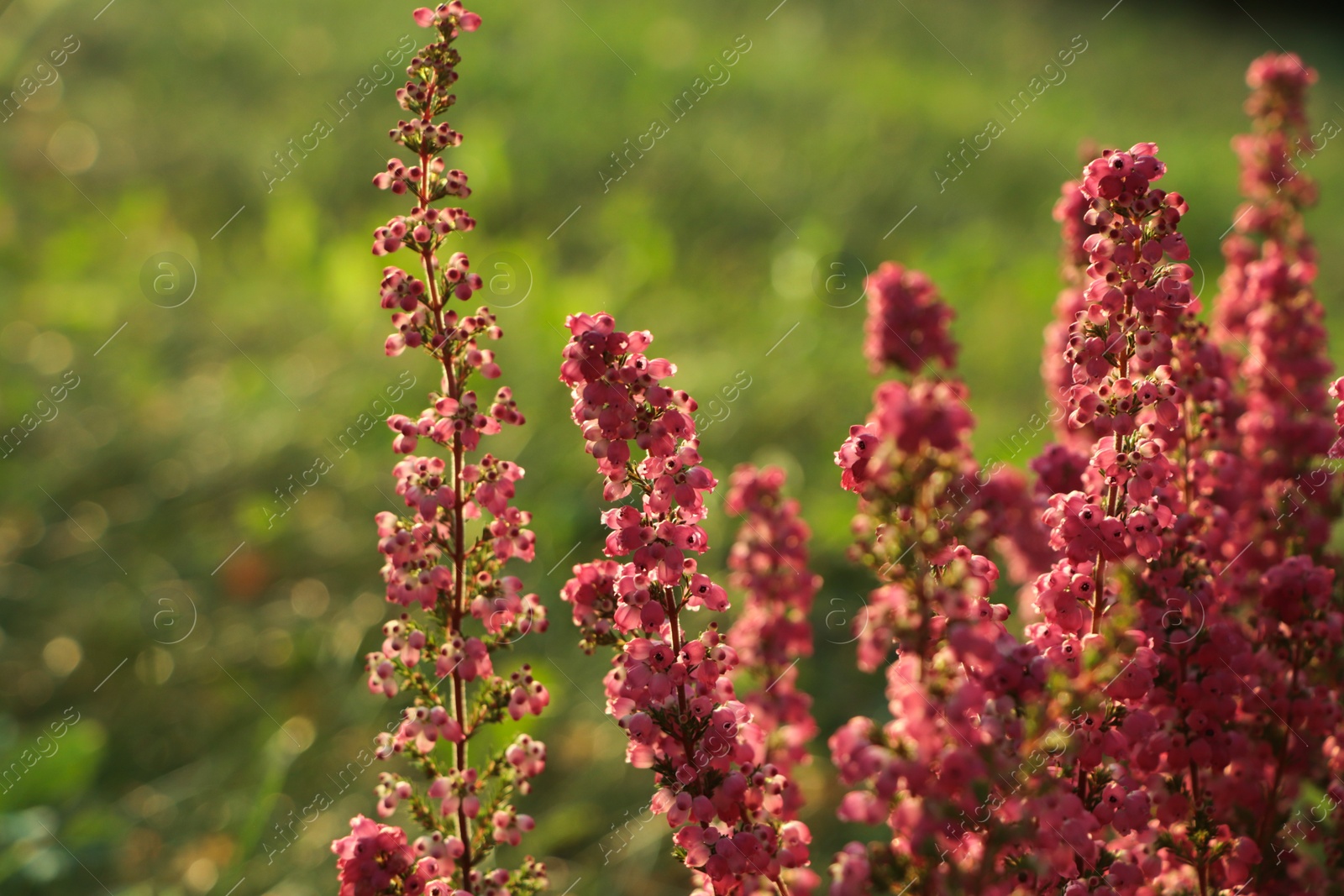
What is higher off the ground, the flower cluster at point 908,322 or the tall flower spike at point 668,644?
the flower cluster at point 908,322

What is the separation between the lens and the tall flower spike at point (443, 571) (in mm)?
1653

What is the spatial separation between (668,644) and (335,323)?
4.90m

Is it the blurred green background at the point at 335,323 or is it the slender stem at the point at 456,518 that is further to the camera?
the blurred green background at the point at 335,323

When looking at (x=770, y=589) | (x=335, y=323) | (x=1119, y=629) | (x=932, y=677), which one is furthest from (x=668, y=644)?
(x=335, y=323)

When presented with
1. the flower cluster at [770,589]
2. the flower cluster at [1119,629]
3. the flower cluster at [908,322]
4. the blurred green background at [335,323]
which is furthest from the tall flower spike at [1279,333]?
the blurred green background at [335,323]

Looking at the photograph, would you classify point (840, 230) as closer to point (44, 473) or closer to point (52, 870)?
point (44, 473)

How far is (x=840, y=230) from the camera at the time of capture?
789 centimetres

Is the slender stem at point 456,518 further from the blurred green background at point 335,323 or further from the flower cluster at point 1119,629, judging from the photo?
the blurred green background at point 335,323

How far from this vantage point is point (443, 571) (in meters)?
1.67

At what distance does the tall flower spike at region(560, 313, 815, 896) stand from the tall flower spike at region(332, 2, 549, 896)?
169mm

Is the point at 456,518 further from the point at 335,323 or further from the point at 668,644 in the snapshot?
the point at 335,323

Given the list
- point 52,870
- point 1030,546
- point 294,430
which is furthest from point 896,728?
point 294,430

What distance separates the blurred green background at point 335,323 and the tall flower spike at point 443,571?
1059mm

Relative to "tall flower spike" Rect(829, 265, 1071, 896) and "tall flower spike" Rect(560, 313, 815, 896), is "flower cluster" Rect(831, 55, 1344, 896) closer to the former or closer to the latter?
"tall flower spike" Rect(829, 265, 1071, 896)
